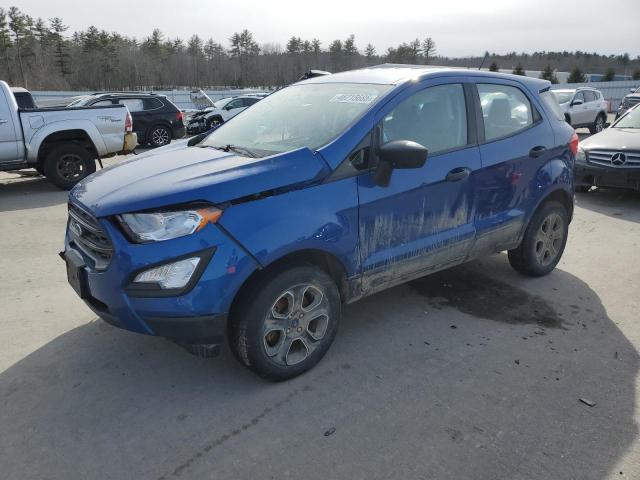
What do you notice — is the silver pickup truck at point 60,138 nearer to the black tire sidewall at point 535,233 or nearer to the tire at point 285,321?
the tire at point 285,321

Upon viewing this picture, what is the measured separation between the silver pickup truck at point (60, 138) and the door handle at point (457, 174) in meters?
7.54

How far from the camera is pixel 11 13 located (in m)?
64.4

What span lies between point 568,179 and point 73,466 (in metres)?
4.40

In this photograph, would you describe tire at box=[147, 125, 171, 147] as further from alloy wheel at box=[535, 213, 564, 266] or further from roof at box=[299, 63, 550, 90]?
alloy wheel at box=[535, 213, 564, 266]

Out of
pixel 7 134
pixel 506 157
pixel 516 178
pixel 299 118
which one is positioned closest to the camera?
pixel 299 118

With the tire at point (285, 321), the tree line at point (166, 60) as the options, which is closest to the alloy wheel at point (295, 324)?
the tire at point (285, 321)

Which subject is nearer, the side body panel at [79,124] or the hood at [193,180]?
the hood at [193,180]

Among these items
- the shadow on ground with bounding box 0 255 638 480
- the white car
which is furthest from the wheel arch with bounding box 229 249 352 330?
the white car

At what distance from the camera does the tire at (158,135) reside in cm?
1516

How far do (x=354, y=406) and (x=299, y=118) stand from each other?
1973mm

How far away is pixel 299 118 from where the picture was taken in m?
3.62

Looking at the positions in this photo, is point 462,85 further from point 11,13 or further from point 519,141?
point 11,13

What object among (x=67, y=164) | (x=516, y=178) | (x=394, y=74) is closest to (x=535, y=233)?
(x=516, y=178)

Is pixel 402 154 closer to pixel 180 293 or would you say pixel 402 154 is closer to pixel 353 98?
pixel 353 98
